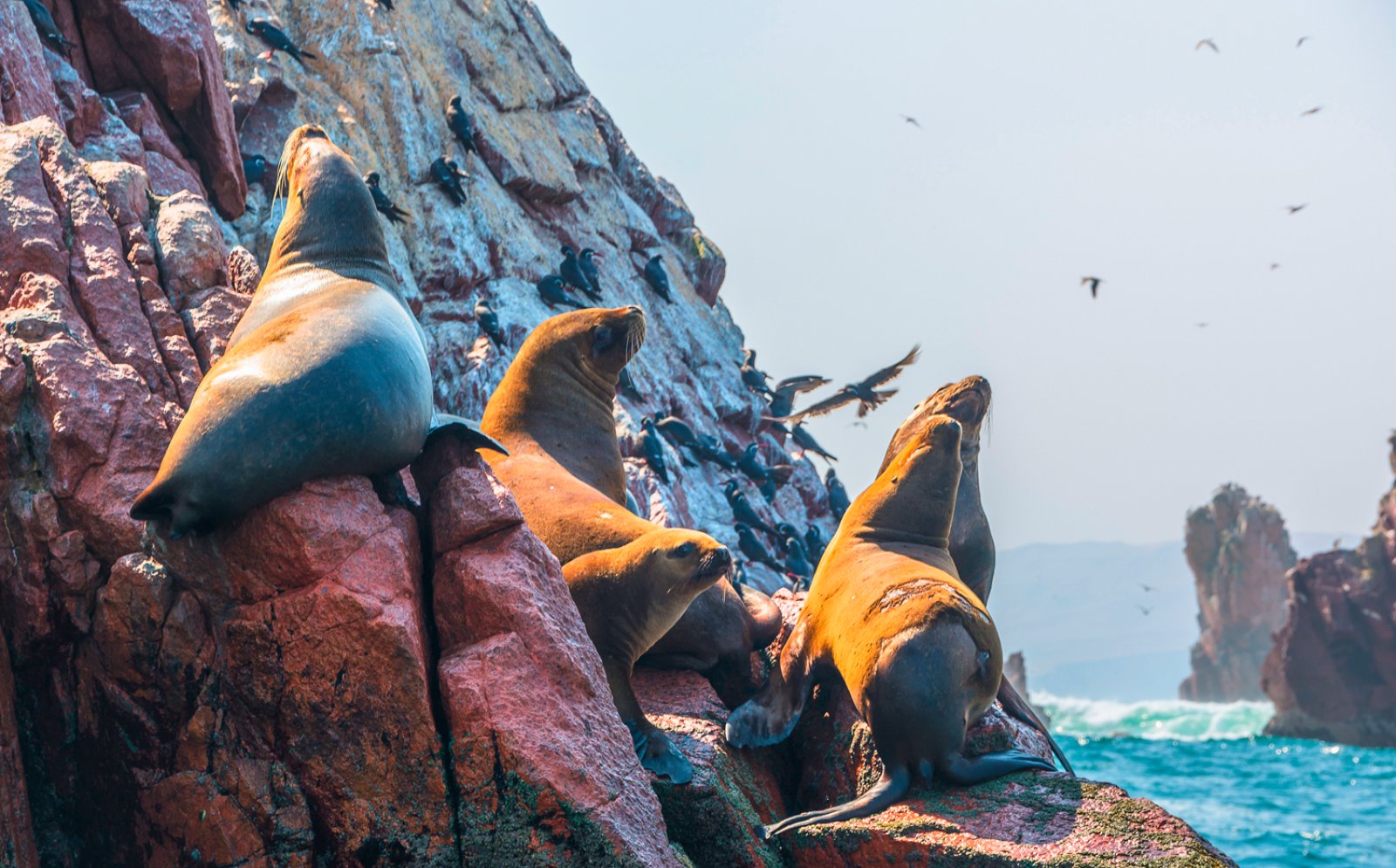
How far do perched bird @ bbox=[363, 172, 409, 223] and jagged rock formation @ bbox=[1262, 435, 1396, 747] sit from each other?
4682 centimetres

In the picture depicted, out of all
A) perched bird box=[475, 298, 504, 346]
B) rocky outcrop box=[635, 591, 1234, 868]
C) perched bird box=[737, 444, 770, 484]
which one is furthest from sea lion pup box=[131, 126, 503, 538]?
perched bird box=[737, 444, 770, 484]

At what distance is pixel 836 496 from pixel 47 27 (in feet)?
52.6

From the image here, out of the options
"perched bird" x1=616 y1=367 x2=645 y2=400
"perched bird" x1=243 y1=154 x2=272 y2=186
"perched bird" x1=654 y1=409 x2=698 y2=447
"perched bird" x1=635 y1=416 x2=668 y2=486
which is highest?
"perched bird" x1=243 y1=154 x2=272 y2=186

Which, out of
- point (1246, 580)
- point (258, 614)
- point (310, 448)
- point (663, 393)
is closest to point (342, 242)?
point (310, 448)

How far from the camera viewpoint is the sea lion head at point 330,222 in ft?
19.2

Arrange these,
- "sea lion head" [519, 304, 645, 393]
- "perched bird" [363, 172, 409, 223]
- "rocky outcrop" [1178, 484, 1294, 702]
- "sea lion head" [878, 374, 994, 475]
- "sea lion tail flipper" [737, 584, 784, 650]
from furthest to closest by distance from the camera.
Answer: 1. "rocky outcrop" [1178, 484, 1294, 702]
2. "perched bird" [363, 172, 409, 223]
3. "sea lion head" [878, 374, 994, 475]
4. "sea lion head" [519, 304, 645, 393]
5. "sea lion tail flipper" [737, 584, 784, 650]

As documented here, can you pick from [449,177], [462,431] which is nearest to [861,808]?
[462,431]

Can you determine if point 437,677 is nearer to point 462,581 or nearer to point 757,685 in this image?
point 462,581

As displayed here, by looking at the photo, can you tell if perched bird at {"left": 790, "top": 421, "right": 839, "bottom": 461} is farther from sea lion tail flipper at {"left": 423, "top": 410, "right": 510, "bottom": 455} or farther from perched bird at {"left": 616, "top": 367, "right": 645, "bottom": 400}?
sea lion tail flipper at {"left": 423, "top": 410, "right": 510, "bottom": 455}

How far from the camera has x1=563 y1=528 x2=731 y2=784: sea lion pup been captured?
223 inches

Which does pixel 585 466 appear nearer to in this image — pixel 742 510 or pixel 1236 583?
pixel 742 510

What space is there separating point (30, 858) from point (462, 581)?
6.00 ft

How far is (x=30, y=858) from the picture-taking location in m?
4.32

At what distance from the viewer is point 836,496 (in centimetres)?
2339
